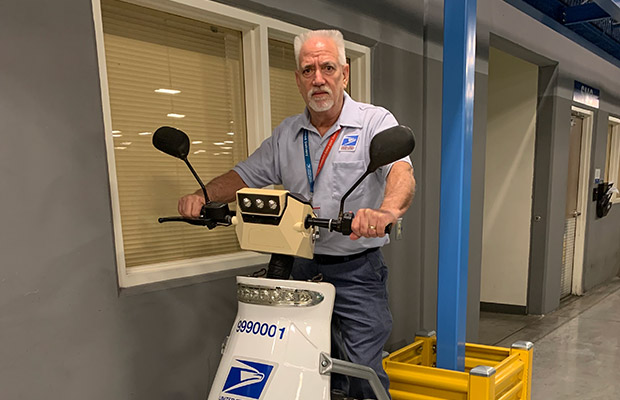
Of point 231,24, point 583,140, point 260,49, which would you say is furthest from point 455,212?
point 583,140

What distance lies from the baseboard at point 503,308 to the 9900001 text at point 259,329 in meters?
4.25

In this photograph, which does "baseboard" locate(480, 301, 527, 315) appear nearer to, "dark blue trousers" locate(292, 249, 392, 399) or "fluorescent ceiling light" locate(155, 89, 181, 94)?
"dark blue trousers" locate(292, 249, 392, 399)

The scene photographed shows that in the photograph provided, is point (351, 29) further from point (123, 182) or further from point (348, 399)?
point (348, 399)

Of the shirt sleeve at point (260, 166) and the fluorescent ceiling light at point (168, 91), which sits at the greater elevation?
the fluorescent ceiling light at point (168, 91)

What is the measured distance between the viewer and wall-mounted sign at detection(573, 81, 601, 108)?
15.3ft

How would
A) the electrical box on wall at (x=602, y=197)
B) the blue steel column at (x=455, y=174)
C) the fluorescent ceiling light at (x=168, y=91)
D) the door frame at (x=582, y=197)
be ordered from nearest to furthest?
the fluorescent ceiling light at (x=168, y=91), the blue steel column at (x=455, y=174), the door frame at (x=582, y=197), the electrical box on wall at (x=602, y=197)

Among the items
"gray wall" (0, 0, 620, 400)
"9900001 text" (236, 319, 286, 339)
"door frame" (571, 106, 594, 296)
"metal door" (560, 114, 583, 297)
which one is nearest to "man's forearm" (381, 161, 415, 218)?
"9900001 text" (236, 319, 286, 339)

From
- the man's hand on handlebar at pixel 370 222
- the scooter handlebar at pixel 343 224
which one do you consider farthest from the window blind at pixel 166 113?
the man's hand on handlebar at pixel 370 222

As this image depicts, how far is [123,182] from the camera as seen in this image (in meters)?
1.77

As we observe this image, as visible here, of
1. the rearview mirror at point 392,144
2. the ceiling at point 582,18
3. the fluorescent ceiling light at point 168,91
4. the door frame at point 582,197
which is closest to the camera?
the rearview mirror at point 392,144

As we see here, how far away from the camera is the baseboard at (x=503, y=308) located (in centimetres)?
456

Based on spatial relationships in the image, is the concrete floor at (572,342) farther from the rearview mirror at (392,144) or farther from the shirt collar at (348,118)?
the rearview mirror at (392,144)

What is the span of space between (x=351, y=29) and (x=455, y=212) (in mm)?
1209

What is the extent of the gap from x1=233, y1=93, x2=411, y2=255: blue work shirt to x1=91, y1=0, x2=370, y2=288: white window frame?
0.52m
